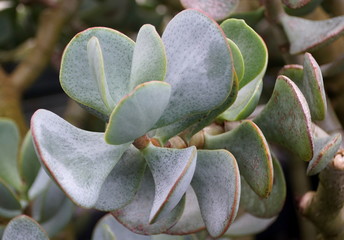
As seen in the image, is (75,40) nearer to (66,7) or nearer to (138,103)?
(138,103)

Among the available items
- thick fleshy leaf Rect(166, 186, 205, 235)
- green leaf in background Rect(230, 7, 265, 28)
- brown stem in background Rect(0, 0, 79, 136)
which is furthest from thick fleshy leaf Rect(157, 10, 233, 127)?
brown stem in background Rect(0, 0, 79, 136)

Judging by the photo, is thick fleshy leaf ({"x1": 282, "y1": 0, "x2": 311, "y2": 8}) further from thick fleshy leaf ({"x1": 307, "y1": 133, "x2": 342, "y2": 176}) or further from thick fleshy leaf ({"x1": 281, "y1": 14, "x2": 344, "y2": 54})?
thick fleshy leaf ({"x1": 307, "y1": 133, "x2": 342, "y2": 176})

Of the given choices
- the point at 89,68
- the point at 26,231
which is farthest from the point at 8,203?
the point at 89,68

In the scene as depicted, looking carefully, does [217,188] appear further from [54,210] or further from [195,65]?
[54,210]

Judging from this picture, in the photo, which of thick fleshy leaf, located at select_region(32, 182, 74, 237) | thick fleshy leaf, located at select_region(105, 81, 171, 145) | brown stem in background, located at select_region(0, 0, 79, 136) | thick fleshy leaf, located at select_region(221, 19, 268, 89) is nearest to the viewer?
thick fleshy leaf, located at select_region(105, 81, 171, 145)

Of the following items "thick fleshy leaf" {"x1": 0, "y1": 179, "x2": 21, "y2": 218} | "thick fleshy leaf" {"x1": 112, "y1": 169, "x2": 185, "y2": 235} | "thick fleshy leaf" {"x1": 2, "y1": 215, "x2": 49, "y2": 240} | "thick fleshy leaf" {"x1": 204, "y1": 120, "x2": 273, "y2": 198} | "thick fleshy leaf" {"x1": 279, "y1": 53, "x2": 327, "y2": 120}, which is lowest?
"thick fleshy leaf" {"x1": 0, "y1": 179, "x2": 21, "y2": 218}
